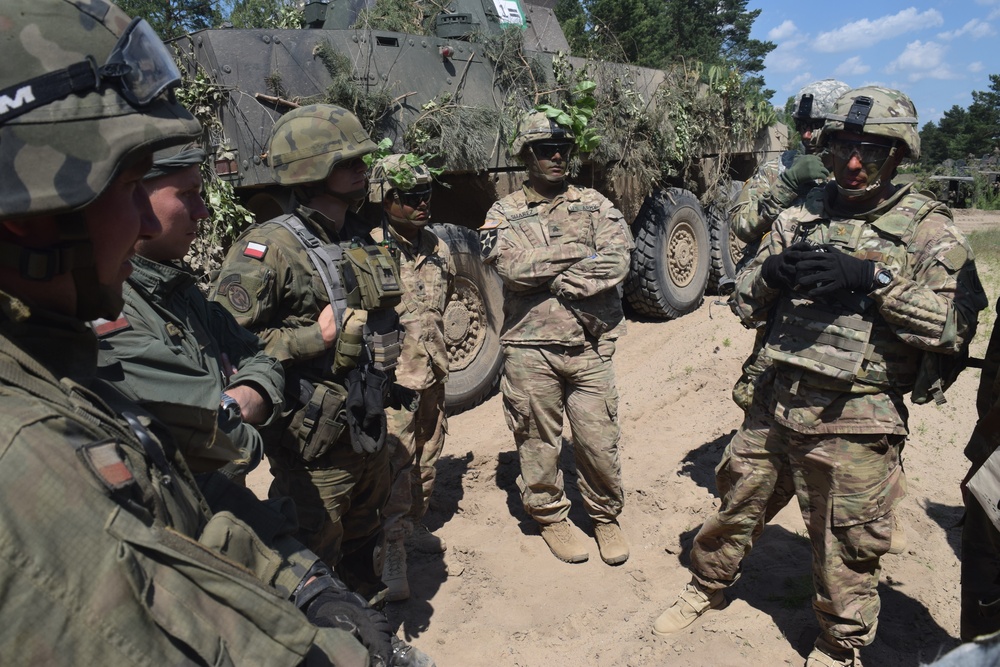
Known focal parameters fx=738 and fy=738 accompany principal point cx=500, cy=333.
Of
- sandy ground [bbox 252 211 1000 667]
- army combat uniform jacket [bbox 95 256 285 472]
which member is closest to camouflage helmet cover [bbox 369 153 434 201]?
army combat uniform jacket [bbox 95 256 285 472]

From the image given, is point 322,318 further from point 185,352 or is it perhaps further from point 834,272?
point 834,272

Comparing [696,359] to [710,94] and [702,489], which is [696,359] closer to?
[702,489]

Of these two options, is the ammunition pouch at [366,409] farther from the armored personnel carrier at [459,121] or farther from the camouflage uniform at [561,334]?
the armored personnel carrier at [459,121]

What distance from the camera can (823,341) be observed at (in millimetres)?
2701

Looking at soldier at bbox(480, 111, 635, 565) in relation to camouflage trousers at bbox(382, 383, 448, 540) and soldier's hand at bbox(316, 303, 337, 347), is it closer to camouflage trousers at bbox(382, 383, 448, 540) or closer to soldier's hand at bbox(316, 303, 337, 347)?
camouflage trousers at bbox(382, 383, 448, 540)

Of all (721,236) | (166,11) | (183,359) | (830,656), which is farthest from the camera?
(166,11)

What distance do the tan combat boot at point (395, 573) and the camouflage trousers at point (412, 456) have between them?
5 cm

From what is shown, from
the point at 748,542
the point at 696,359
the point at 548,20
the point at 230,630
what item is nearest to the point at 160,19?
the point at 548,20

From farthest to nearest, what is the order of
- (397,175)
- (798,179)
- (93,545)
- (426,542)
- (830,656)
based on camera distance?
1. (426,542)
2. (798,179)
3. (397,175)
4. (830,656)
5. (93,545)

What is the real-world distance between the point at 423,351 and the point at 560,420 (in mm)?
857

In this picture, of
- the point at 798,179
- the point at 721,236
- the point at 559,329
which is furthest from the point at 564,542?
the point at 721,236

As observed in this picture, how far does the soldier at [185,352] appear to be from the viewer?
1.45 m

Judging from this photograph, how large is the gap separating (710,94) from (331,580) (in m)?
7.67

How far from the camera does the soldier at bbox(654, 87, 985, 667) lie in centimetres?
251
